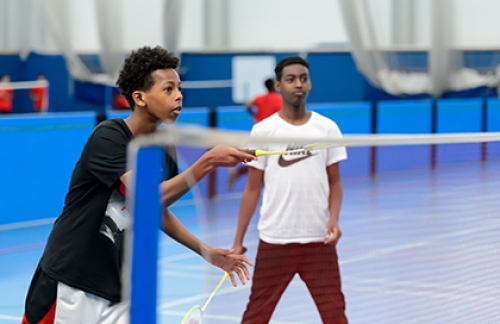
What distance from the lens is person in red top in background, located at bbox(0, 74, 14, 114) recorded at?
18.7 m

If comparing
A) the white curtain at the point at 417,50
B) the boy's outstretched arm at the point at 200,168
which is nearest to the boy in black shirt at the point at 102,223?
the boy's outstretched arm at the point at 200,168

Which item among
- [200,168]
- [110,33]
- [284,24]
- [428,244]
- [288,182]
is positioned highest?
[284,24]

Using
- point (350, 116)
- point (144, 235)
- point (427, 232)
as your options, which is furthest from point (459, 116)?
point (144, 235)

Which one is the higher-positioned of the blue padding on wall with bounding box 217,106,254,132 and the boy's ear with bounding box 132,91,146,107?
the boy's ear with bounding box 132,91,146,107

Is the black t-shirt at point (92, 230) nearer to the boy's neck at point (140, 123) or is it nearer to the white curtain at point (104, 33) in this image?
the boy's neck at point (140, 123)

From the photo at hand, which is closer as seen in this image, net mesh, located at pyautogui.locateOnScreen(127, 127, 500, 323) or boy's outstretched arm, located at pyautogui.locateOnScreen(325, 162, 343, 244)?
net mesh, located at pyautogui.locateOnScreen(127, 127, 500, 323)

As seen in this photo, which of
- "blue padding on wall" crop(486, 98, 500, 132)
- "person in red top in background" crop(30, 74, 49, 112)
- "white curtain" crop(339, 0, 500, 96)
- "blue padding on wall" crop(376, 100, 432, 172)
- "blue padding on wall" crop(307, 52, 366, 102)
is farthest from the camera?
"person in red top in background" crop(30, 74, 49, 112)

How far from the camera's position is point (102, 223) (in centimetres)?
322

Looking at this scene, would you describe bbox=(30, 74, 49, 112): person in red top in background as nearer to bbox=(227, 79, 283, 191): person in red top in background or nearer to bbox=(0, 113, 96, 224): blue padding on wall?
bbox=(0, 113, 96, 224): blue padding on wall

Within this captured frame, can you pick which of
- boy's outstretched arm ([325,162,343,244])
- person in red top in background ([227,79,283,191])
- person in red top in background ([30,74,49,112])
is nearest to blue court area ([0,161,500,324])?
boy's outstretched arm ([325,162,343,244])

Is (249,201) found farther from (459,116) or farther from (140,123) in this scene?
(459,116)

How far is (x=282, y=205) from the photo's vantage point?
15.1ft

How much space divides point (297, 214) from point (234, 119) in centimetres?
929

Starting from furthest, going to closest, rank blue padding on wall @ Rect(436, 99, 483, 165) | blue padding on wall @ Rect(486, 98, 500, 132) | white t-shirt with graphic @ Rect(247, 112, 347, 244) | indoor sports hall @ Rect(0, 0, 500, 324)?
blue padding on wall @ Rect(486, 98, 500, 132) < blue padding on wall @ Rect(436, 99, 483, 165) < white t-shirt with graphic @ Rect(247, 112, 347, 244) < indoor sports hall @ Rect(0, 0, 500, 324)
